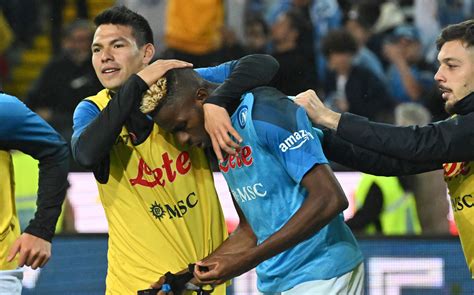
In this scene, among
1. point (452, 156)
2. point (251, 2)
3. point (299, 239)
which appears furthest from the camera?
point (251, 2)

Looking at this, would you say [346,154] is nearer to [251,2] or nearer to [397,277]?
[397,277]

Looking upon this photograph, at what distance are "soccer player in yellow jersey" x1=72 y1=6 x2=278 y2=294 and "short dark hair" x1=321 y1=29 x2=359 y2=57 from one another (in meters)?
4.81

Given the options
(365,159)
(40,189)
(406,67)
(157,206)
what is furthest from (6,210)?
(406,67)

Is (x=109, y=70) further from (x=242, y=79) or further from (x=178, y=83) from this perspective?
(x=242, y=79)

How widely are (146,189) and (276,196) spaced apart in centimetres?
77

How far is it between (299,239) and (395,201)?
140 inches

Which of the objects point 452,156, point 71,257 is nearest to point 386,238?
point 71,257

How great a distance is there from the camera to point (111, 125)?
4.75 meters

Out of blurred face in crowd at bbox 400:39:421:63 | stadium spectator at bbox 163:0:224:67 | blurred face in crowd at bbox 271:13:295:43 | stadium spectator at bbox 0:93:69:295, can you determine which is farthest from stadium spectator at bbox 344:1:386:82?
stadium spectator at bbox 0:93:69:295

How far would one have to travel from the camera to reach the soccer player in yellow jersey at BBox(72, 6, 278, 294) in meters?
5.08

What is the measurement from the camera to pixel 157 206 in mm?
5098

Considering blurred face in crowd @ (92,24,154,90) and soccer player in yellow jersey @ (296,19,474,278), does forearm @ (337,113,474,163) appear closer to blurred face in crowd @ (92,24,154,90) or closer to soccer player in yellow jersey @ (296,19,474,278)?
soccer player in yellow jersey @ (296,19,474,278)

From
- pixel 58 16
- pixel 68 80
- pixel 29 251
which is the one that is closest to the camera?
pixel 29 251

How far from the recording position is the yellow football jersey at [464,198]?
4918 mm
